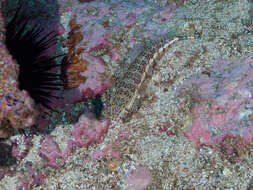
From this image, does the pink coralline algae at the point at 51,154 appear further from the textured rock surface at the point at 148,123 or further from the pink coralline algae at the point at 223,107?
the pink coralline algae at the point at 223,107

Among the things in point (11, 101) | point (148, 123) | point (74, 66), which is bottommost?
point (148, 123)

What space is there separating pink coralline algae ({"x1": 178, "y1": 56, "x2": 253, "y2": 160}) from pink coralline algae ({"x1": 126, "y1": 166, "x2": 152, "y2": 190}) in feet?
3.05

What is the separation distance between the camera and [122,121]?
162 inches

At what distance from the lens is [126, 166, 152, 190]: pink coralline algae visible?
3.67 meters

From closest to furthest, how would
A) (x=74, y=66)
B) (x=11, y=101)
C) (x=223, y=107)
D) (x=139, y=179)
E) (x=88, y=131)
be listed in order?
(x=11, y=101)
(x=223, y=107)
(x=139, y=179)
(x=88, y=131)
(x=74, y=66)

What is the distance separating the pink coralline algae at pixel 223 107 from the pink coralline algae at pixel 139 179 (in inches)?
36.6

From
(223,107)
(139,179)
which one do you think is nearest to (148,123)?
(139,179)

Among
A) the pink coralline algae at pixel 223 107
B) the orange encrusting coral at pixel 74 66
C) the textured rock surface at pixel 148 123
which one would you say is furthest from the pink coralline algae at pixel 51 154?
the pink coralline algae at pixel 223 107

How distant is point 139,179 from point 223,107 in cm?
175

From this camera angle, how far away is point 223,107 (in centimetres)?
360

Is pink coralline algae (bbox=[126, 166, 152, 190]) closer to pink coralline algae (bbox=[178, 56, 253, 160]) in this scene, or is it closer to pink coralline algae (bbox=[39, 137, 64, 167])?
pink coralline algae (bbox=[178, 56, 253, 160])

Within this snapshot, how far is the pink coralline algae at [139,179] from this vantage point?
12.0ft

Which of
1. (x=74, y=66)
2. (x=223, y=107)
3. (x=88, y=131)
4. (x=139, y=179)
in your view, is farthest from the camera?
(x=74, y=66)

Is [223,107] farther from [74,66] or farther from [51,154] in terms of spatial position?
[51,154]
